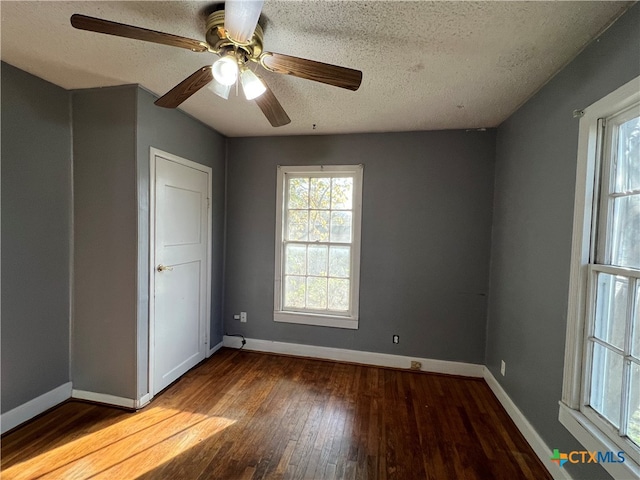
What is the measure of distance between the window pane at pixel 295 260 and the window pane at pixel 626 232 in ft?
7.90

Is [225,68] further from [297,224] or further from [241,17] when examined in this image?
[297,224]

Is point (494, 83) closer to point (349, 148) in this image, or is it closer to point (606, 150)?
point (606, 150)

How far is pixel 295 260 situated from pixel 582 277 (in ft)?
7.82

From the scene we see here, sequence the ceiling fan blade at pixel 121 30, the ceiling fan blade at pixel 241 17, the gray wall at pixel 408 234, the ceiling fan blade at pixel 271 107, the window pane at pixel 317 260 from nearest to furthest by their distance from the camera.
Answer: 1. the ceiling fan blade at pixel 241 17
2. the ceiling fan blade at pixel 121 30
3. the ceiling fan blade at pixel 271 107
4. the gray wall at pixel 408 234
5. the window pane at pixel 317 260

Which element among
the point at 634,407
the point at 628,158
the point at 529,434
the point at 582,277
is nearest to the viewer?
the point at 634,407

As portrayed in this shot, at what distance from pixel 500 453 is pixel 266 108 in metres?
2.61

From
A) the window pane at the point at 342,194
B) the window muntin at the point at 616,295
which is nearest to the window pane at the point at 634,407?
the window muntin at the point at 616,295

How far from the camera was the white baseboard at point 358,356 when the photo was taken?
281 cm

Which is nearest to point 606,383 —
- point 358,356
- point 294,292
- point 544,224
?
point 544,224

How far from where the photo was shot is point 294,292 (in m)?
3.21

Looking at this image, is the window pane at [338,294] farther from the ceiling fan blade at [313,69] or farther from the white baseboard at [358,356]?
the ceiling fan blade at [313,69]

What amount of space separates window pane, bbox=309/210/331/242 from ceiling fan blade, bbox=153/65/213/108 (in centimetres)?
175

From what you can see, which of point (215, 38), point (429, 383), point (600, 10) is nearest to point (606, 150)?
point (600, 10)

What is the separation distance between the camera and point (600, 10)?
1.26 metres
